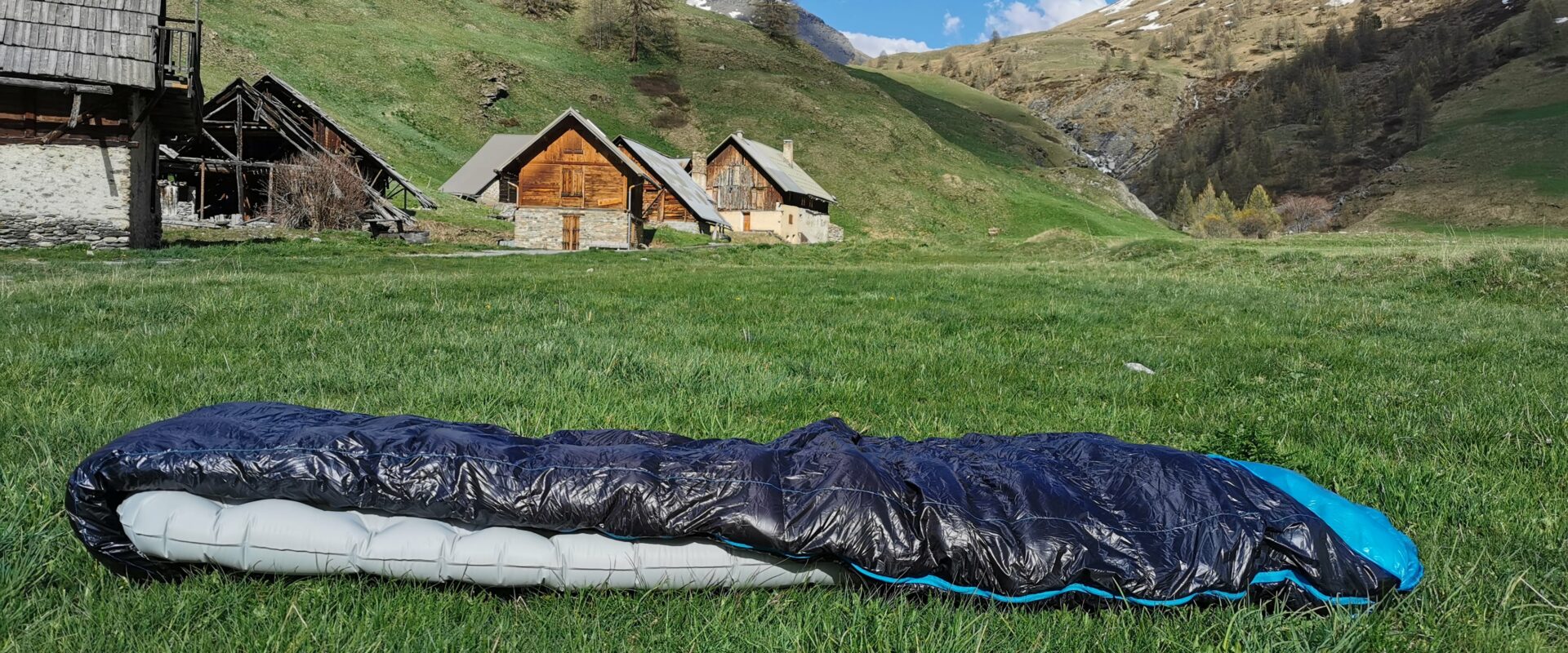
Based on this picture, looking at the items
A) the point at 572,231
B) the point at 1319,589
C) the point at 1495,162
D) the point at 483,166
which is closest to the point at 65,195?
the point at 572,231

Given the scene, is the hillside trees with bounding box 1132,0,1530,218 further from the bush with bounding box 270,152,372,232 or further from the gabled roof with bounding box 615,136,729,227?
the bush with bounding box 270,152,372,232

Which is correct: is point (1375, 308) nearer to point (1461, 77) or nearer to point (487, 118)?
point (487, 118)

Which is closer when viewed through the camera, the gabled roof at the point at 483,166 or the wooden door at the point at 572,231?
the wooden door at the point at 572,231

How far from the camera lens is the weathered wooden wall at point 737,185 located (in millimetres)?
60875

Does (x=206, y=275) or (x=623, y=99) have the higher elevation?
(x=623, y=99)

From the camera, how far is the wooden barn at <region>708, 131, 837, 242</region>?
197ft

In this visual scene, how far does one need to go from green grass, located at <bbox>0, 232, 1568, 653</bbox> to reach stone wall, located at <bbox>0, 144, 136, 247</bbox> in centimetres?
1055

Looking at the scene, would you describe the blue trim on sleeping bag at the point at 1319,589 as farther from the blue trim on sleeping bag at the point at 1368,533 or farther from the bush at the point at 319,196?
the bush at the point at 319,196

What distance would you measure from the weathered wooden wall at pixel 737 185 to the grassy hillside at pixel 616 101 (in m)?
9.98

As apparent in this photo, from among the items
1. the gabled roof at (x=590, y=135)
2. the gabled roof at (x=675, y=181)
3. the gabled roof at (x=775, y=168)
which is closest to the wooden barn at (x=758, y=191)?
the gabled roof at (x=775, y=168)

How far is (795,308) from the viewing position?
11.0 metres

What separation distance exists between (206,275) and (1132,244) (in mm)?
25866

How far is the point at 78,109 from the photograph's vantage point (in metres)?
21.9

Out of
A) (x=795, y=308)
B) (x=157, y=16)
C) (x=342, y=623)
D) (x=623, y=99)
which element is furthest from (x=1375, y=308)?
(x=623, y=99)
